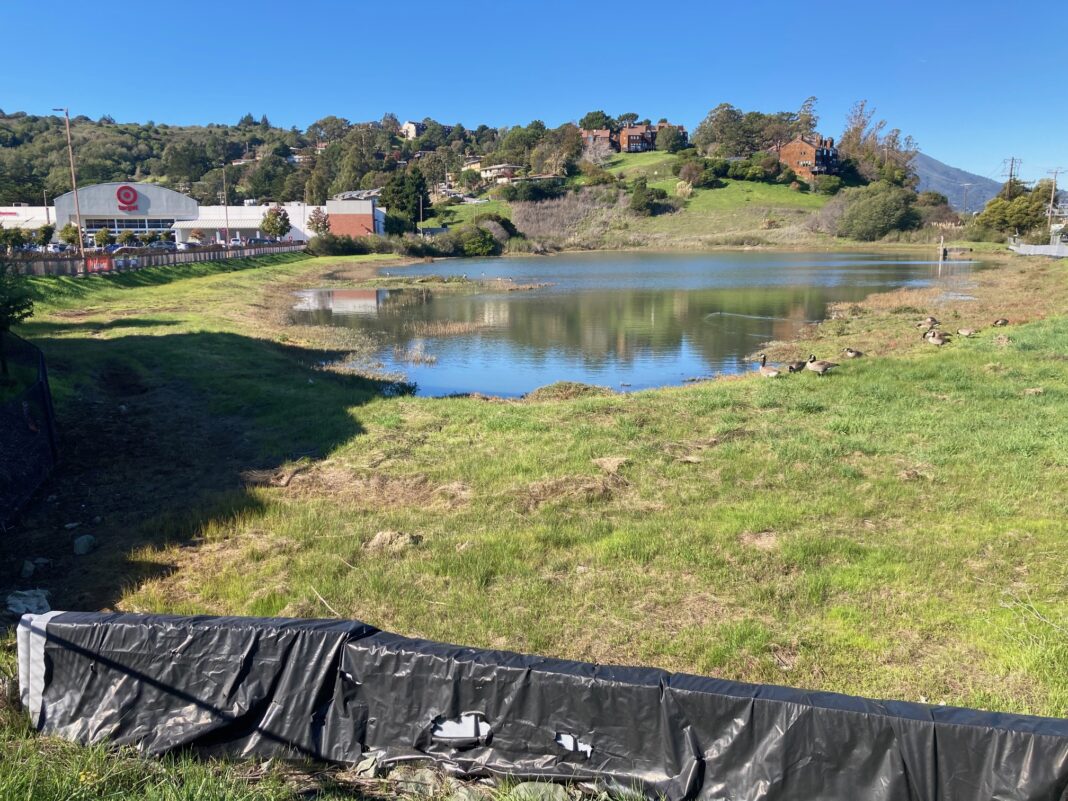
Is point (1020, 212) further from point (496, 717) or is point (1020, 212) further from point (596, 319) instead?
point (496, 717)

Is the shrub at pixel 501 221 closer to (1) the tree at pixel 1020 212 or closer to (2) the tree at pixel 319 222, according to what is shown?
(2) the tree at pixel 319 222

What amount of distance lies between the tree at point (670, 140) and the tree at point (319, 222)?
10761 centimetres

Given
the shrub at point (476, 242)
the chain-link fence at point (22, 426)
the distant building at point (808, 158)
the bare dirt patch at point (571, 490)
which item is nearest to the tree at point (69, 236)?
the shrub at point (476, 242)

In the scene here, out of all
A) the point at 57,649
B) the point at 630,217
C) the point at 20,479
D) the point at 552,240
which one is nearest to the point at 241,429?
the point at 20,479

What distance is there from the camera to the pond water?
83.3ft

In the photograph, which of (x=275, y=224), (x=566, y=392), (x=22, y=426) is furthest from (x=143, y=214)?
(x=22, y=426)

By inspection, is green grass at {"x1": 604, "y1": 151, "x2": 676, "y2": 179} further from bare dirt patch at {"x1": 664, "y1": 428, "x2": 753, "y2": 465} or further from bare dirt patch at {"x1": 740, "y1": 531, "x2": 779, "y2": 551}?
bare dirt patch at {"x1": 740, "y1": 531, "x2": 779, "y2": 551}

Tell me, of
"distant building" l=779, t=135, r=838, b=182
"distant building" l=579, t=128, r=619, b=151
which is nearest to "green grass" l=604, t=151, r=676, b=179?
Answer: "distant building" l=579, t=128, r=619, b=151

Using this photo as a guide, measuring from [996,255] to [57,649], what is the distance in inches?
3696

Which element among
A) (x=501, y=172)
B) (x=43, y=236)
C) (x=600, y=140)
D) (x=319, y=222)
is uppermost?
(x=600, y=140)

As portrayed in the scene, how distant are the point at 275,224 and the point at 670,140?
117703mm

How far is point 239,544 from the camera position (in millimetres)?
9469

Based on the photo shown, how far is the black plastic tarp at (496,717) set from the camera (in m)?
4.21

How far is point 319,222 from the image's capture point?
3799 inches
